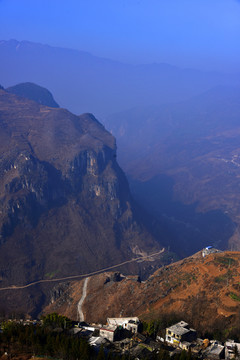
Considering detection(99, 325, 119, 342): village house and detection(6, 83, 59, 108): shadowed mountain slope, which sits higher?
detection(6, 83, 59, 108): shadowed mountain slope

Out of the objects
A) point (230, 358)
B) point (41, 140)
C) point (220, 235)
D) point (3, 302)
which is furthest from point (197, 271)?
point (220, 235)

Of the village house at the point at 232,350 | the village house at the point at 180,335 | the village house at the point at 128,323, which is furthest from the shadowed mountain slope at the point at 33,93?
the village house at the point at 232,350

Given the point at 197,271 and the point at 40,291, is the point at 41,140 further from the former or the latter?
the point at 197,271

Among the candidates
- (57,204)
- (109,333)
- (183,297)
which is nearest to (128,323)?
(109,333)

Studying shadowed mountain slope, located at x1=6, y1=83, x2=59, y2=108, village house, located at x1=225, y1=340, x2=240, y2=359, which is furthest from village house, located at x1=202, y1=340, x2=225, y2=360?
shadowed mountain slope, located at x1=6, y1=83, x2=59, y2=108

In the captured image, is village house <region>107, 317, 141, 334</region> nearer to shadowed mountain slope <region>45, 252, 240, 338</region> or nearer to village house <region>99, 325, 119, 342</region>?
village house <region>99, 325, 119, 342</region>

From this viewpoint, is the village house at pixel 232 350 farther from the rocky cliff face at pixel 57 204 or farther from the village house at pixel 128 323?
the rocky cliff face at pixel 57 204

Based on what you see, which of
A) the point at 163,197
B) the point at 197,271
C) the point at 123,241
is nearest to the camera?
the point at 197,271
